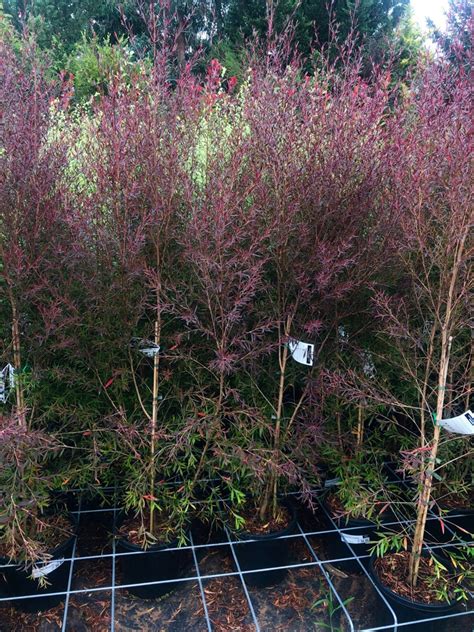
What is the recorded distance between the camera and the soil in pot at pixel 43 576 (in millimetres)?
1854

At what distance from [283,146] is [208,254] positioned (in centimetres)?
50

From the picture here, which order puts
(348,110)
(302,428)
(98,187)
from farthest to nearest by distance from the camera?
(302,428) → (348,110) → (98,187)

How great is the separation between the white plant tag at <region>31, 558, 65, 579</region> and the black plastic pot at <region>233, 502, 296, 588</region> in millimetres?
700

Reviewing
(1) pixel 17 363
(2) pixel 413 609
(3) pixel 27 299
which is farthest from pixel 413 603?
(3) pixel 27 299

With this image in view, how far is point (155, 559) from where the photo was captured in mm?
1980

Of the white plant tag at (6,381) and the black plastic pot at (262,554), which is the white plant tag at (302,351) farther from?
the white plant tag at (6,381)

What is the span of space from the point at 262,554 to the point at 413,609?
619mm

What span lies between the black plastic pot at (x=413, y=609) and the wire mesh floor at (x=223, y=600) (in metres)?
0.01

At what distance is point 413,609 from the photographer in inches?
67.8

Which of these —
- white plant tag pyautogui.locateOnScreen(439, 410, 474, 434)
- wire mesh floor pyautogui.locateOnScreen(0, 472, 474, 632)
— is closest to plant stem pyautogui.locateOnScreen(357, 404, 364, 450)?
wire mesh floor pyautogui.locateOnScreen(0, 472, 474, 632)

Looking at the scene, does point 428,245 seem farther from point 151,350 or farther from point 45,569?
point 45,569

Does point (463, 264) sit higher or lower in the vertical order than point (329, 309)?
higher

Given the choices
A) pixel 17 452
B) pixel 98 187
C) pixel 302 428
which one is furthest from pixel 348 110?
pixel 17 452

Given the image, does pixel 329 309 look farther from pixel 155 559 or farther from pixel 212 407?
pixel 155 559
